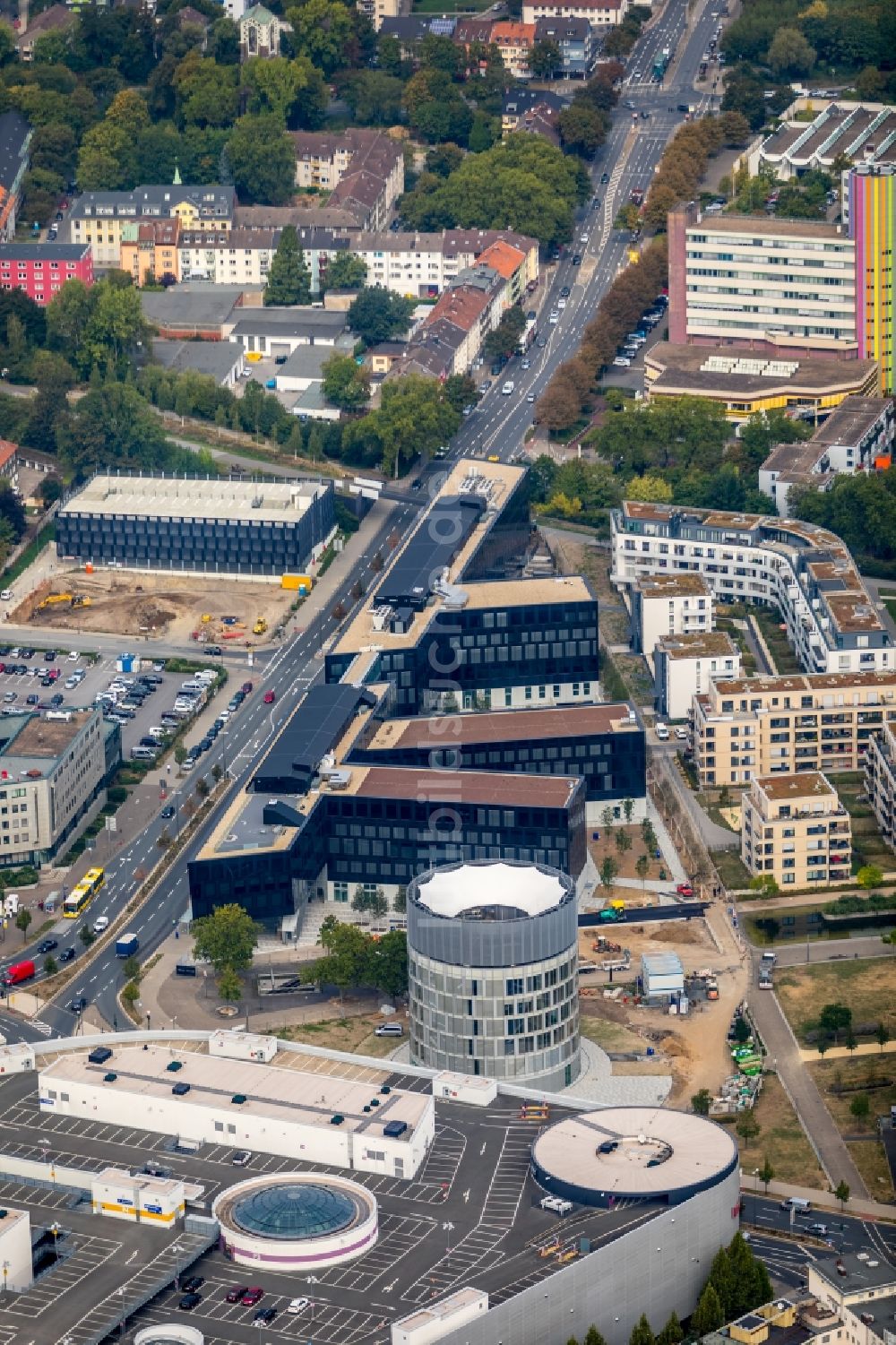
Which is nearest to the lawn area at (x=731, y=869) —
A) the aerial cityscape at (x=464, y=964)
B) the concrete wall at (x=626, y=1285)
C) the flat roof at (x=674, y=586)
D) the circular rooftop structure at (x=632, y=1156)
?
the aerial cityscape at (x=464, y=964)

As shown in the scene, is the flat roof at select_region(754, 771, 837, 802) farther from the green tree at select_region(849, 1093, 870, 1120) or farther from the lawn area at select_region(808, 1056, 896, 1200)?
the green tree at select_region(849, 1093, 870, 1120)

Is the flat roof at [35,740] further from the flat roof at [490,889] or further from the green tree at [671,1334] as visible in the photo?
the green tree at [671,1334]

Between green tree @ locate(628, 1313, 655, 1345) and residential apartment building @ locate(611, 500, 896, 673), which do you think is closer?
green tree @ locate(628, 1313, 655, 1345)

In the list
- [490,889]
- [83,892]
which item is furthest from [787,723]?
[83,892]

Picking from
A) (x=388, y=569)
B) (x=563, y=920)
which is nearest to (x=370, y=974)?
(x=563, y=920)

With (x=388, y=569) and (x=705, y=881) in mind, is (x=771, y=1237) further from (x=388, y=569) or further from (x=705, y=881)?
(x=388, y=569)

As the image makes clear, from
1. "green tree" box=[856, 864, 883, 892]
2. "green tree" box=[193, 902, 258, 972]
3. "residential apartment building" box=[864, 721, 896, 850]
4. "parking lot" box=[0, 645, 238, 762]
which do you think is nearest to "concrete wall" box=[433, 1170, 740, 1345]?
"green tree" box=[193, 902, 258, 972]
